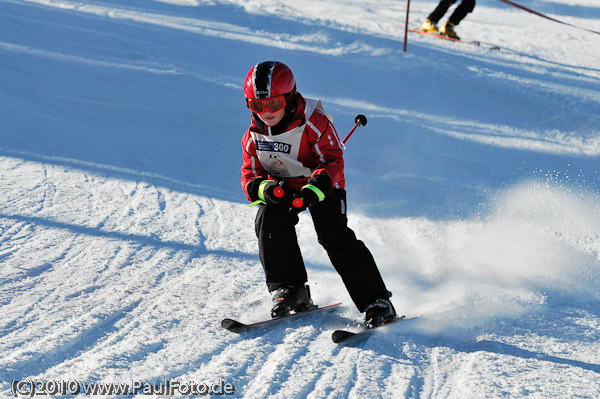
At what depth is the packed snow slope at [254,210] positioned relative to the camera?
10.4 ft

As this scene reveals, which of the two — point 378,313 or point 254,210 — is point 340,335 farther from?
point 254,210

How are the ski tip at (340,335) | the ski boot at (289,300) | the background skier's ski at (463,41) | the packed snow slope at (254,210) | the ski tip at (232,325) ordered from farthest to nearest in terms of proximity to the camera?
1. the background skier's ski at (463,41)
2. the ski boot at (289,300)
3. the ski tip at (232,325)
4. the ski tip at (340,335)
5. the packed snow slope at (254,210)

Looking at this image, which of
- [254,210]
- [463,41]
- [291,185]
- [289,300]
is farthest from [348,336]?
[463,41]

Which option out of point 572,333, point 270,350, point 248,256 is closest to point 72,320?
point 270,350

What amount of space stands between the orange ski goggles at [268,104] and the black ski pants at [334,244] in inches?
23.4

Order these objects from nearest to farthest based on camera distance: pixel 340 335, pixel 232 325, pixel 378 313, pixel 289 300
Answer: pixel 340 335, pixel 232 325, pixel 378 313, pixel 289 300

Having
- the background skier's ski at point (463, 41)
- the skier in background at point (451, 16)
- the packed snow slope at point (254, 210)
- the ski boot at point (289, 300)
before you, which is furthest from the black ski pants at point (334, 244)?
the skier in background at point (451, 16)

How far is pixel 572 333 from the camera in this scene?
358 centimetres

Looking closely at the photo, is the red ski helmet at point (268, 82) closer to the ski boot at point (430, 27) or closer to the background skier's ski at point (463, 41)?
the background skier's ski at point (463, 41)

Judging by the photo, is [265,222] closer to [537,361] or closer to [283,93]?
[283,93]

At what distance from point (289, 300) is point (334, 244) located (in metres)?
0.45

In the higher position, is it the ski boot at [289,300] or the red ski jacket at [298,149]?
the red ski jacket at [298,149]

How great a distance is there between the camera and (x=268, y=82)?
354 cm

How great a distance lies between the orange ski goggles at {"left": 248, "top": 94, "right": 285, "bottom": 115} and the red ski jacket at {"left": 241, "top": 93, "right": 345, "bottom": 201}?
0.13m
